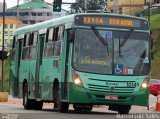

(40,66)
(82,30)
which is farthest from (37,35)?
(82,30)

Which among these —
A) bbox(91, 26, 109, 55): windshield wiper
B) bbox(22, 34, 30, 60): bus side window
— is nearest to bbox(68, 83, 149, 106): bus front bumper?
bbox(91, 26, 109, 55): windshield wiper

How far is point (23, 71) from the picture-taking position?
1235 inches

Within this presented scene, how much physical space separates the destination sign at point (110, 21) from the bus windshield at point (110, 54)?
0.29m

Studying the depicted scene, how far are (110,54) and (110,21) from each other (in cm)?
127

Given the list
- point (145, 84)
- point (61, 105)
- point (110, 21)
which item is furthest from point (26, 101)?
point (145, 84)

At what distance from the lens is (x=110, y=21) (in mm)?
25375

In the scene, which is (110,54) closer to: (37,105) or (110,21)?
(110,21)

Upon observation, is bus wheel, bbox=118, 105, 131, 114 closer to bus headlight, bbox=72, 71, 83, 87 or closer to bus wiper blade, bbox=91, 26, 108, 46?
bus headlight, bbox=72, 71, 83, 87

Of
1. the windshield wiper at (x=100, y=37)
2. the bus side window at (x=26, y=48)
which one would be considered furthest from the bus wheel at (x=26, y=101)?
the windshield wiper at (x=100, y=37)

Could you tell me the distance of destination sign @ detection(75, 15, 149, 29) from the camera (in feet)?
82.2

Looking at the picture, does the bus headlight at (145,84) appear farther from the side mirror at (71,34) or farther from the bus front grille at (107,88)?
the side mirror at (71,34)

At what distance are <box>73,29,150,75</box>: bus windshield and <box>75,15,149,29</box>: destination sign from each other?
29 centimetres

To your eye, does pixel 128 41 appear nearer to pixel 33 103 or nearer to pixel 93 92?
pixel 93 92

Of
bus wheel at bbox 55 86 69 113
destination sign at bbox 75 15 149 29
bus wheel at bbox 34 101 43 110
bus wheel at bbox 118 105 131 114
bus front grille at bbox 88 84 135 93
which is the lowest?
bus wheel at bbox 34 101 43 110
